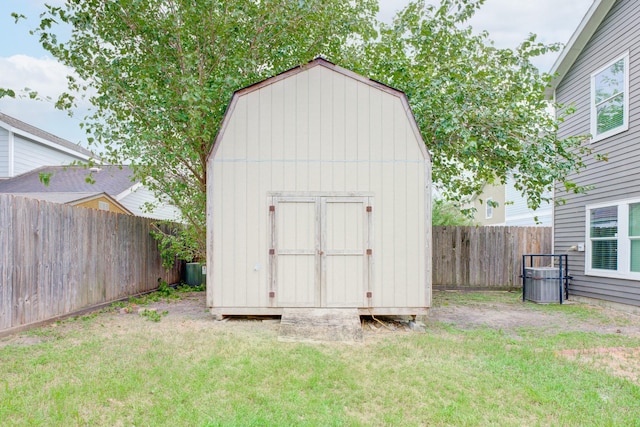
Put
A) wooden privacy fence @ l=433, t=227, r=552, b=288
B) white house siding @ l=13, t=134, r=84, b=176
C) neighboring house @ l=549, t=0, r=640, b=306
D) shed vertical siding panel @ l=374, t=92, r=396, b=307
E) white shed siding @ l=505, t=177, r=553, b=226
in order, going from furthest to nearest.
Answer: white shed siding @ l=505, t=177, r=553, b=226 → white house siding @ l=13, t=134, r=84, b=176 → wooden privacy fence @ l=433, t=227, r=552, b=288 → neighboring house @ l=549, t=0, r=640, b=306 → shed vertical siding panel @ l=374, t=92, r=396, b=307

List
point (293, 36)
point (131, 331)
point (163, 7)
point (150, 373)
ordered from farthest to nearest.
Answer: point (293, 36) → point (163, 7) → point (131, 331) → point (150, 373)

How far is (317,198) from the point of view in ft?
20.1

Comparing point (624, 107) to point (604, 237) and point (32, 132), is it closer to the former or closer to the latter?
point (604, 237)

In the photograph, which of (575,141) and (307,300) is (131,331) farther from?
(575,141)

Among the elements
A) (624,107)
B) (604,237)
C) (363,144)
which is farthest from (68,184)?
(624,107)

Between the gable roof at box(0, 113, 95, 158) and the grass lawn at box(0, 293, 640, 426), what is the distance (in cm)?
1053

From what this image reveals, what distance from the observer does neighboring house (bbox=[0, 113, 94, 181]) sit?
548 inches

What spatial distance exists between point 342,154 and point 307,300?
2.08 metres

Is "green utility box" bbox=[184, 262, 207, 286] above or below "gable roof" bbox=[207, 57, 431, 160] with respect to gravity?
below

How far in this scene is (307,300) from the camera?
19.9ft

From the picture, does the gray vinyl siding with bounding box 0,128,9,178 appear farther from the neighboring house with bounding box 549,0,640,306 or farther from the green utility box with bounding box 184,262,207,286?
the neighboring house with bounding box 549,0,640,306

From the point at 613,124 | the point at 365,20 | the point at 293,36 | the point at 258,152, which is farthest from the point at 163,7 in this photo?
the point at 613,124

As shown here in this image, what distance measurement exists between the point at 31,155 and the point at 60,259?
11.1 m

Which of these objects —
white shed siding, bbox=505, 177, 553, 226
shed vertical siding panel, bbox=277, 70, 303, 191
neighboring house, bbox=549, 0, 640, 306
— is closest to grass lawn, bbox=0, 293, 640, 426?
shed vertical siding panel, bbox=277, 70, 303, 191
